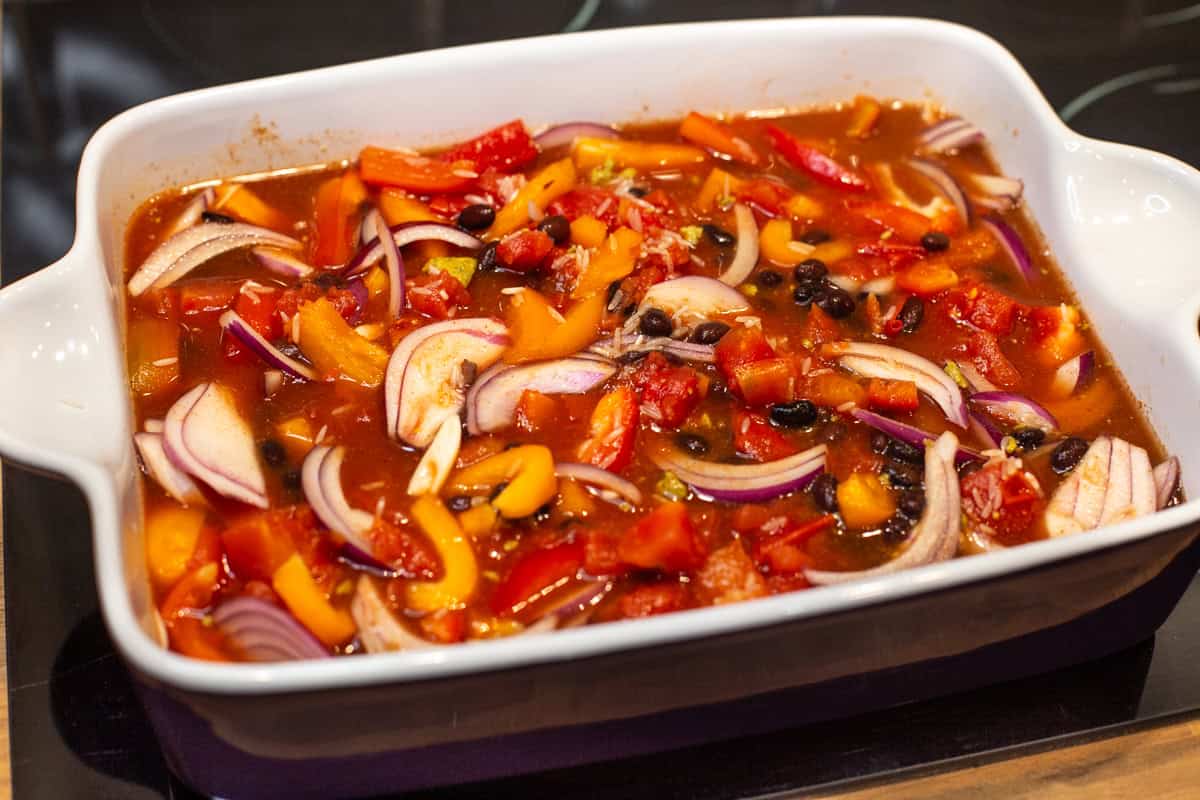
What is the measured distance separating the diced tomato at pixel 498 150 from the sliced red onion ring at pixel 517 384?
30.2 inches

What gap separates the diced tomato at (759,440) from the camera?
2801 millimetres

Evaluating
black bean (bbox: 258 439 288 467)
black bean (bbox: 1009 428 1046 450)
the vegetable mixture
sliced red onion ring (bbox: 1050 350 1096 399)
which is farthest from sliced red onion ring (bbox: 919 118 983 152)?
black bean (bbox: 258 439 288 467)

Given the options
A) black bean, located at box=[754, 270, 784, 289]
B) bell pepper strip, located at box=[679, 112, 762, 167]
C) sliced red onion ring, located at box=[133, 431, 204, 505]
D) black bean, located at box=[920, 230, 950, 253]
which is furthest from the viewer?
bell pepper strip, located at box=[679, 112, 762, 167]

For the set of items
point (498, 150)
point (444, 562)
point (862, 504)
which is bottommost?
point (444, 562)

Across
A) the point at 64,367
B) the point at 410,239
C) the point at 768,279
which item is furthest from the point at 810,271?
the point at 64,367

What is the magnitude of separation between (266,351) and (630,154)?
119cm

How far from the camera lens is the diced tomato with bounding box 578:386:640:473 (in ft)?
9.05

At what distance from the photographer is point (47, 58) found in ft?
13.4

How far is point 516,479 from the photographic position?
2641mm

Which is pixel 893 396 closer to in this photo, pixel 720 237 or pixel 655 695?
pixel 720 237

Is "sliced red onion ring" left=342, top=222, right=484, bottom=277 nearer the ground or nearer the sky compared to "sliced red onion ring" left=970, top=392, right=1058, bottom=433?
nearer the sky

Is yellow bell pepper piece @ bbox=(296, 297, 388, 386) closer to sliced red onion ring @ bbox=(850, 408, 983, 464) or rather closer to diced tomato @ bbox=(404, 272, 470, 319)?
diced tomato @ bbox=(404, 272, 470, 319)

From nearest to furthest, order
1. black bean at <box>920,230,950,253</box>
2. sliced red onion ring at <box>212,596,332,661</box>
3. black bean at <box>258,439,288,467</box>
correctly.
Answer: sliced red onion ring at <box>212,596,332,661</box> < black bean at <box>258,439,288,467</box> < black bean at <box>920,230,950,253</box>

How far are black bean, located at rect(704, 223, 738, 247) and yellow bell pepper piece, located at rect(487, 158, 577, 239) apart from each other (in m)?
0.40
